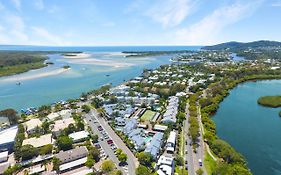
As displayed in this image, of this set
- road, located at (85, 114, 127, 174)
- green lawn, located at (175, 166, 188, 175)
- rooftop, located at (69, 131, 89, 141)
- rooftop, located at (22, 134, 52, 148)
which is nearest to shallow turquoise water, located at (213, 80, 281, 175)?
green lawn, located at (175, 166, 188, 175)

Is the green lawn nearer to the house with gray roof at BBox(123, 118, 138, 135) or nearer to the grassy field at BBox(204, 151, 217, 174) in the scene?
the grassy field at BBox(204, 151, 217, 174)

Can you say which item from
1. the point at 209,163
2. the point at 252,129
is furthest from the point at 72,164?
the point at 252,129

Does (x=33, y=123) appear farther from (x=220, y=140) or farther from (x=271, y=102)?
(x=271, y=102)

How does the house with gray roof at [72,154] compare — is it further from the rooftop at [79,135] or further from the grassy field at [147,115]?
the grassy field at [147,115]

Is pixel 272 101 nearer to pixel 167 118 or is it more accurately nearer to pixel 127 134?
pixel 167 118

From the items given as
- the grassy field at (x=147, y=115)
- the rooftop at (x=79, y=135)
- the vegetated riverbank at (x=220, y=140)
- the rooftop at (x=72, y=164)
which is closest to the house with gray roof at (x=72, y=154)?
the rooftop at (x=72, y=164)

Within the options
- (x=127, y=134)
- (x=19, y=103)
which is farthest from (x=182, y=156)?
(x=19, y=103)
